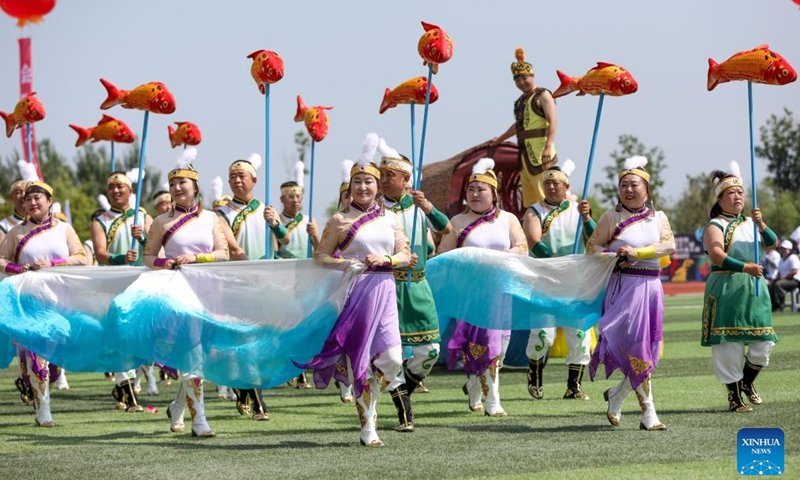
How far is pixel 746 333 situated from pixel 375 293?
10.0 feet

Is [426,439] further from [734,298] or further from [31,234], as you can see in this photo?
[31,234]

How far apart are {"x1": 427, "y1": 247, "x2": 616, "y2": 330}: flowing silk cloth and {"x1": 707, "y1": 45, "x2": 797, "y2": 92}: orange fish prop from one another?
5.85 feet

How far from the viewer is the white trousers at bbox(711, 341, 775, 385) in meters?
9.10

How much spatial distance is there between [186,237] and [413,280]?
1.72 m

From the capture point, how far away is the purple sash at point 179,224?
8.74 m

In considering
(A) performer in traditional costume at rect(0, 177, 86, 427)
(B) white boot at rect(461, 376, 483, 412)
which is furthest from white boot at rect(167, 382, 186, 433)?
(B) white boot at rect(461, 376, 483, 412)

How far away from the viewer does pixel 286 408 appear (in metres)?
10.6

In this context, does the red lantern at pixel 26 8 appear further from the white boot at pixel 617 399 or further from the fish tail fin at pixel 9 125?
the white boot at pixel 617 399

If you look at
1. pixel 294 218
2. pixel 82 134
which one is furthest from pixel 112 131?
pixel 294 218

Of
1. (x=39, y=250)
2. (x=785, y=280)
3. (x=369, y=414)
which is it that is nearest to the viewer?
(x=369, y=414)

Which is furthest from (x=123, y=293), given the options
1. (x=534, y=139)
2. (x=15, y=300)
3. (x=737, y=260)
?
(x=534, y=139)

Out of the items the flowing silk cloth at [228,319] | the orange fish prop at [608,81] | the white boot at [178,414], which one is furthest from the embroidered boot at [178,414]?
the orange fish prop at [608,81]

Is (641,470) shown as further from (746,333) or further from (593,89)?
(593,89)

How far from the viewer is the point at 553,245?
1082 centimetres
